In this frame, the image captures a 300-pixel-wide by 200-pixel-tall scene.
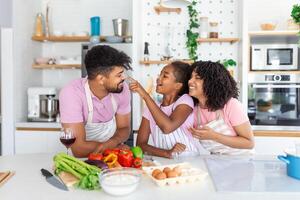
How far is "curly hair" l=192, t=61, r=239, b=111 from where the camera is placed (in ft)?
6.03

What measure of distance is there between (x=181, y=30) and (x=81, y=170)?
2.59 m

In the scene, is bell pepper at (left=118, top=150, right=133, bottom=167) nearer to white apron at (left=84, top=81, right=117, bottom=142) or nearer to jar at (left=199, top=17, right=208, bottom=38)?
white apron at (left=84, top=81, right=117, bottom=142)

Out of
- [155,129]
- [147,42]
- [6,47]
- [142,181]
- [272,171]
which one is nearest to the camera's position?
[142,181]

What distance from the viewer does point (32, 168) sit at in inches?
59.2

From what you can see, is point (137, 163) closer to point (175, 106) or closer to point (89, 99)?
point (175, 106)

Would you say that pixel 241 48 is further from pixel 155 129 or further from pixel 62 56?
pixel 62 56

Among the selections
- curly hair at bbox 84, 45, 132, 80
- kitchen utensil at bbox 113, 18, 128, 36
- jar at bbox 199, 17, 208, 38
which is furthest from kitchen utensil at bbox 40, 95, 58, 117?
jar at bbox 199, 17, 208, 38

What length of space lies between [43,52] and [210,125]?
2.68 meters

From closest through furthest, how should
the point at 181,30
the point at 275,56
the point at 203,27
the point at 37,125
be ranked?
the point at 275,56 → the point at 37,125 → the point at 203,27 → the point at 181,30

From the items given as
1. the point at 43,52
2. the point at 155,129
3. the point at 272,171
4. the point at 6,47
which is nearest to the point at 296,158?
the point at 272,171

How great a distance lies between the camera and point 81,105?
78.6 inches

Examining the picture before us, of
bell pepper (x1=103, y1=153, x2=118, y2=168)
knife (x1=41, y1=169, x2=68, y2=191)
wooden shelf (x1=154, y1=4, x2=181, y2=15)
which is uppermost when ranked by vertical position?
wooden shelf (x1=154, y1=4, x2=181, y2=15)

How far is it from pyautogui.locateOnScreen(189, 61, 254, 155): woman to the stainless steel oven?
134cm

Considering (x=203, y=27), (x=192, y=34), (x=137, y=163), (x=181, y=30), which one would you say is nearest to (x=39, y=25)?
(x=181, y=30)
